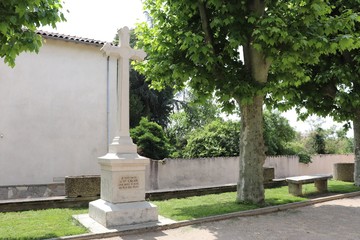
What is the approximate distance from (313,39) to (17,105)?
35.7ft

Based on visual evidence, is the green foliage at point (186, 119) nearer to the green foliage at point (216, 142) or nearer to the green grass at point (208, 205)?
the green foliage at point (216, 142)

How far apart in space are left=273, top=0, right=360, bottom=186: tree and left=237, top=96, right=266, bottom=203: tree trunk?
3.23 metres

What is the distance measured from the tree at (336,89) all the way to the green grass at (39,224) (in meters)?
8.23

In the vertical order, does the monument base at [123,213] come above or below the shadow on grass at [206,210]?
above

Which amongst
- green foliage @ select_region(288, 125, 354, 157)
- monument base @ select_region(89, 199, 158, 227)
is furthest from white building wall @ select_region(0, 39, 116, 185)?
A: green foliage @ select_region(288, 125, 354, 157)

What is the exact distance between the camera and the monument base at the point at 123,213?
22.6 feet

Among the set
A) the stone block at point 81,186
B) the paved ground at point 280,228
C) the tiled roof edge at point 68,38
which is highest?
the tiled roof edge at point 68,38

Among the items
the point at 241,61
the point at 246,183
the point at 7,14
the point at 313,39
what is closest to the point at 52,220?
the point at 7,14

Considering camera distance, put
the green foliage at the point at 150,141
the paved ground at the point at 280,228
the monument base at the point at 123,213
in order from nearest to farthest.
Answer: the paved ground at the point at 280,228 < the monument base at the point at 123,213 < the green foliage at the point at 150,141

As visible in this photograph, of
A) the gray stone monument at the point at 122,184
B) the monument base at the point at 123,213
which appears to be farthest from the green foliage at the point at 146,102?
the monument base at the point at 123,213

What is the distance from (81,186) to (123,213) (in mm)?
3114

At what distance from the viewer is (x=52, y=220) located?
7590mm

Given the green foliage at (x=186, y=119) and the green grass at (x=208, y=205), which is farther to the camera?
the green foliage at (x=186, y=119)

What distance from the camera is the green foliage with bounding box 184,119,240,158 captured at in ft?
55.6
